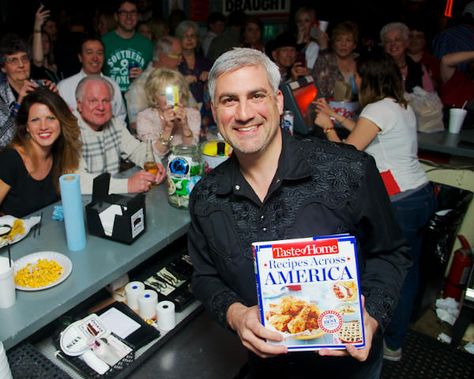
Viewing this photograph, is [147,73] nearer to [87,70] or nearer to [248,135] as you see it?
[87,70]

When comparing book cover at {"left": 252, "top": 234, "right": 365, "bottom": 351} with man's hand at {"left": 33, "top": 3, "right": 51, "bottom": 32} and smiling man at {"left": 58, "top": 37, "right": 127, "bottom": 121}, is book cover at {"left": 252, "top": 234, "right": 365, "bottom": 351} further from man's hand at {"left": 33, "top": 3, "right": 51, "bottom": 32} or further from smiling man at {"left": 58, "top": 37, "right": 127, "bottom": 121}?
man's hand at {"left": 33, "top": 3, "right": 51, "bottom": 32}

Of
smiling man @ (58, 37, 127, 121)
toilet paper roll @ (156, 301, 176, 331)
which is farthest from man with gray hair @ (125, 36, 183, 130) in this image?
toilet paper roll @ (156, 301, 176, 331)

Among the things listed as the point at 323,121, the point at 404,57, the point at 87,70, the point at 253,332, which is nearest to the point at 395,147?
the point at 323,121

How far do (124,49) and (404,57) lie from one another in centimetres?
276

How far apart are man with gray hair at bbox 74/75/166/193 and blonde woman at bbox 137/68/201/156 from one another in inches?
8.7

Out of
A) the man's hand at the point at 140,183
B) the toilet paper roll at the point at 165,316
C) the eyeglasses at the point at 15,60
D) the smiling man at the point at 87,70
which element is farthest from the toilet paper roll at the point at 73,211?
the smiling man at the point at 87,70

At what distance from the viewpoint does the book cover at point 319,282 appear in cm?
123

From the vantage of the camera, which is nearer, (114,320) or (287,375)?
(287,375)

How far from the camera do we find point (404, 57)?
429cm

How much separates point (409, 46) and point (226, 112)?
3828mm

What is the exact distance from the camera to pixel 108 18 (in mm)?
5238

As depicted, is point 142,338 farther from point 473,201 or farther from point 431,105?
point 431,105

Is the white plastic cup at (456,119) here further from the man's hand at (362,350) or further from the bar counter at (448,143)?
the man's hand at (362,350)

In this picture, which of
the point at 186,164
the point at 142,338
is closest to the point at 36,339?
the point at 142,338
